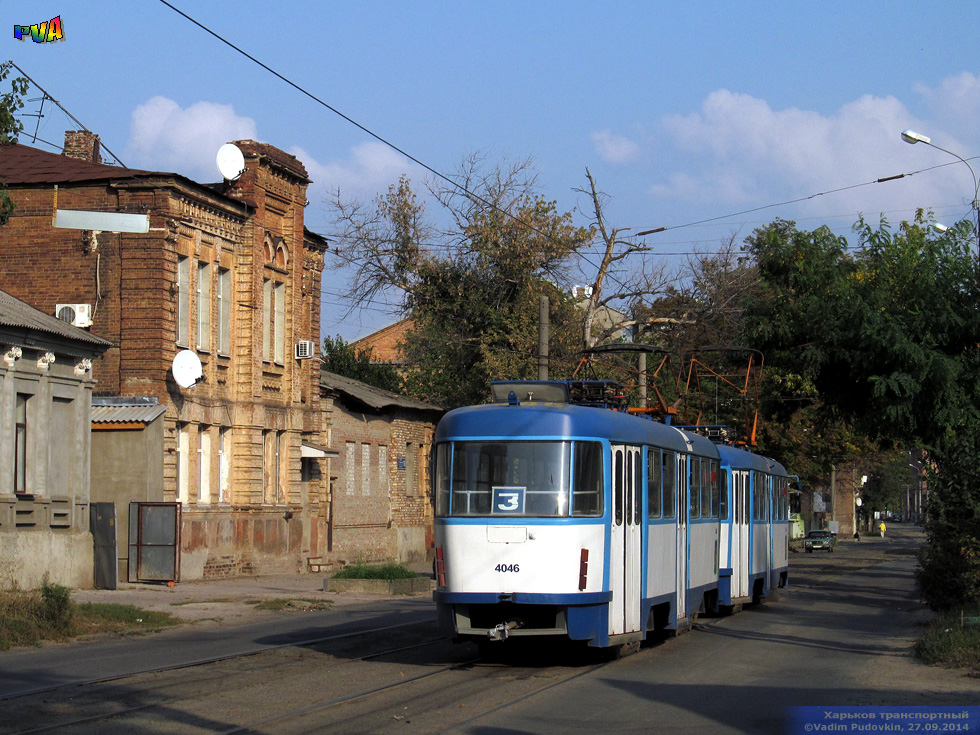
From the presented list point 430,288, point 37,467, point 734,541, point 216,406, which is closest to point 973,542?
point 734,541

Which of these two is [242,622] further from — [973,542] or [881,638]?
[973,542]

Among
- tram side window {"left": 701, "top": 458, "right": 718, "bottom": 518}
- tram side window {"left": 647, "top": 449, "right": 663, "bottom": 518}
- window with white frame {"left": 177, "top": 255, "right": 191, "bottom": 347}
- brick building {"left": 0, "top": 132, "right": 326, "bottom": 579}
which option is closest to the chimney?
brick building {"left": 0, "top": 132, "right": 326, "bottom": 579}

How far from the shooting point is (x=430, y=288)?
44.7 metres

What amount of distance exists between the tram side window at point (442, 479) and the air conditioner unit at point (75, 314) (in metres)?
15.5

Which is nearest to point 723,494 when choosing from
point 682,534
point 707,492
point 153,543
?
point 707,492

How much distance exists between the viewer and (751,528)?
22453 millimetres

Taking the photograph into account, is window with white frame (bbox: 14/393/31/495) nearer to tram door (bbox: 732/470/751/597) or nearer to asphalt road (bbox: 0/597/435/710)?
asphalt road (bbox: 0/597/435/710)

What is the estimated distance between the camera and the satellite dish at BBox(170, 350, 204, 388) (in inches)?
1053

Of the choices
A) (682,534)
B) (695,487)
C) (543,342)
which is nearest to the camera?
(682,534)

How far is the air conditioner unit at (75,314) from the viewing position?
2650 cm

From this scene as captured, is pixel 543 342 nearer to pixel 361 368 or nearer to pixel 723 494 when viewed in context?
pixel 723 494

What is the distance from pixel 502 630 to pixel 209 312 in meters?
18.7

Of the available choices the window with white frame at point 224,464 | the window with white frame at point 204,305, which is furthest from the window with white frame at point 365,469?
the window with white frame at point 204,305

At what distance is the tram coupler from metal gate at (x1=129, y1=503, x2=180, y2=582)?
565 inches
